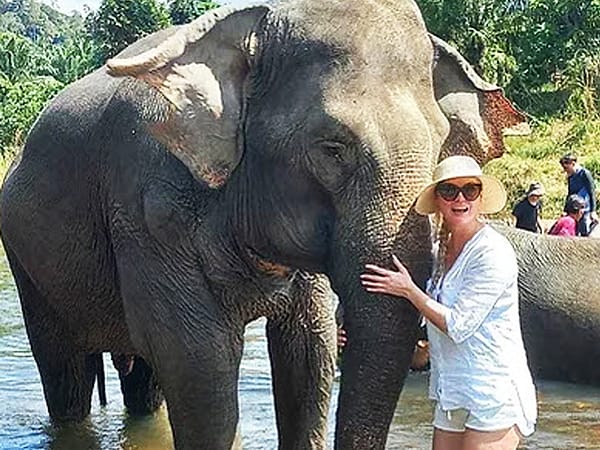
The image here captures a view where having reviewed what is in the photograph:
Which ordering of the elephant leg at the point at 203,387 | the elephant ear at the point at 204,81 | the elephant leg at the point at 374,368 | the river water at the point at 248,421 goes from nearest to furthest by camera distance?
the elephant leg at the point at 374,368
the elephant ear at the point at 204,81
the elephant leg at the point at 203,387
the river water at the point at 248,421

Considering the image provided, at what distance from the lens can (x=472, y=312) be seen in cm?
355

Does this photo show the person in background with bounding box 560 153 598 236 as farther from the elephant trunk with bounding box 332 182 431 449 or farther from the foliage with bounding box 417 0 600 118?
the foliage with bounding box 417 0 600 118

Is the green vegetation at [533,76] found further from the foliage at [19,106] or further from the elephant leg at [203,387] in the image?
the elephant leg at [203,387]

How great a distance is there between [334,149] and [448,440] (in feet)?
3.04

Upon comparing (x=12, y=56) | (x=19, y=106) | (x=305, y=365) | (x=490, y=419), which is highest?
(x=490, y=419)

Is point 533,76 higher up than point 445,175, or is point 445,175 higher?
point 445,175

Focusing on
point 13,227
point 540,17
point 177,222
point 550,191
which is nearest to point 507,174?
point 550,191

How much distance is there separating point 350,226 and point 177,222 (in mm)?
986

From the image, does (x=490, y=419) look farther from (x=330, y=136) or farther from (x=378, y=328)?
(x=330, y=136)

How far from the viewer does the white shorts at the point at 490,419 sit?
143 inches

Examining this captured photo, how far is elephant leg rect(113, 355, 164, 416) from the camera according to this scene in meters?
6.82

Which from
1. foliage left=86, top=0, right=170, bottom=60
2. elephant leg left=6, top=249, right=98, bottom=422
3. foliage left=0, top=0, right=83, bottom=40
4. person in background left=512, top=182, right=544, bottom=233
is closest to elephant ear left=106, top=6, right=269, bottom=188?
elephant leg left=6, top=249, right=98, bottom=422

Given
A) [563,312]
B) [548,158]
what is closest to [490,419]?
[563,312]

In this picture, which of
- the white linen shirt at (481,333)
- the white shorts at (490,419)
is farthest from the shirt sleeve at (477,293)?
the white shorts at (490,419)
